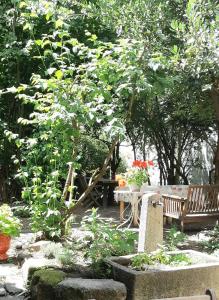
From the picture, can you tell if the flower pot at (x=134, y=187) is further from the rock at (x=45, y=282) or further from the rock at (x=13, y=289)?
the rock at (x=45, y=282)

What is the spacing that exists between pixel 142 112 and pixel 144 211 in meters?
8.36

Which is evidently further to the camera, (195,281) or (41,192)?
(41,192)

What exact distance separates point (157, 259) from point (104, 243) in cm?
68

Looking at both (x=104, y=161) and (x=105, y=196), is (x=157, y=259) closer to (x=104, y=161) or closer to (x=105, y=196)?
(x=104, y=161)

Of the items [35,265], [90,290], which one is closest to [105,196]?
[35,265]

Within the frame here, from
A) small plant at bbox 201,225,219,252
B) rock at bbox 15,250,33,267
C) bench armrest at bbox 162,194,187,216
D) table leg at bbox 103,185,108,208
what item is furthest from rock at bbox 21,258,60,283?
table leg at bbox 103,185,108,208

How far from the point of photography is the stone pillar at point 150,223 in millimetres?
4441

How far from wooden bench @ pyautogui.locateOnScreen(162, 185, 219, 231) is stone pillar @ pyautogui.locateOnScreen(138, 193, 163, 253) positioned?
3171 millimetres

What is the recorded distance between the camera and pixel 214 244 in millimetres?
6254

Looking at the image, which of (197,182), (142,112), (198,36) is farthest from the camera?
(197,182)

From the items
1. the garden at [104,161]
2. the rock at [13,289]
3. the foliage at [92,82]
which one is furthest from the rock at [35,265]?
the foliage at [92,82]

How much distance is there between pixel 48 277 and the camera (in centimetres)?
380

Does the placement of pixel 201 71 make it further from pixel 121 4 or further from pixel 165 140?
pixel 165 140

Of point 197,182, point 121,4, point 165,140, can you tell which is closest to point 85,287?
point 121,4
